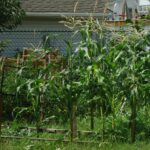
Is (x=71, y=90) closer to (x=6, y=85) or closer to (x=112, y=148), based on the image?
(x=112, y=148)

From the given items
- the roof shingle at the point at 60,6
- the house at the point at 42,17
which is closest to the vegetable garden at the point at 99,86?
the house at the point at 42,17

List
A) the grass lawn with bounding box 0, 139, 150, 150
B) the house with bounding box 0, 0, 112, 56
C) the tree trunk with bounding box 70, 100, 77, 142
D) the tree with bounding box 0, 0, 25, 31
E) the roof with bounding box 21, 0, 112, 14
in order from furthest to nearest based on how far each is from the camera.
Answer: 1. the roof with bounding box 21, 0, 112, 14
2. the house with bounding box 0, 0, 112, 56
3. the tree with bounding box 0, 0, 25, 31
4. the tree trunk with bounding box 70, 100, 77, 142
5. the grass lawn with bounding box 0, 139, 150, 150

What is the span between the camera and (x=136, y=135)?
7.71 metres

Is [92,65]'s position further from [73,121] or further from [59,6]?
[59,6]

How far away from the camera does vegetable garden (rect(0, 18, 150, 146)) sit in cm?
748

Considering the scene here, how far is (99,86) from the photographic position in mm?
7500

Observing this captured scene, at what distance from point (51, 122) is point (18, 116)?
60cm

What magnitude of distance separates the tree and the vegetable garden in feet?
24.6

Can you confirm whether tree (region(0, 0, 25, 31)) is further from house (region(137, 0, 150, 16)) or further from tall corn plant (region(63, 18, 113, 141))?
tall corn plant (region(63, 18, 113, 141))

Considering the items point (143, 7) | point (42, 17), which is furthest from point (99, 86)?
point (143, 7)

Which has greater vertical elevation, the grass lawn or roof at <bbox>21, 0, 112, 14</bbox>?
roof at <bbox>21, 0, 112, 14</bbox>

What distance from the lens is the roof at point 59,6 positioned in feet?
69.3

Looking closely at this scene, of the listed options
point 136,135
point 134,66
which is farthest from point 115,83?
point 136,135

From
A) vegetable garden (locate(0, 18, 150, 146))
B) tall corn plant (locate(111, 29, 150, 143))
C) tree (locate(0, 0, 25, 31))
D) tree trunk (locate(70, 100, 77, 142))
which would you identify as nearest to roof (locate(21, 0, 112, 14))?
tree (locate(0, 0, 25, 31))
